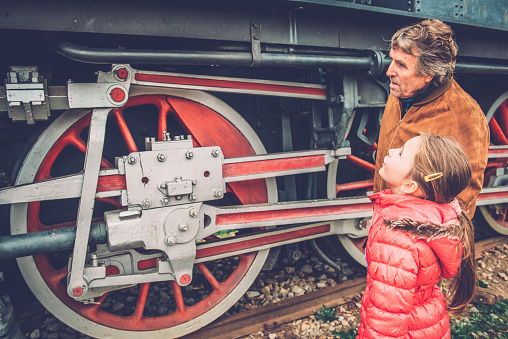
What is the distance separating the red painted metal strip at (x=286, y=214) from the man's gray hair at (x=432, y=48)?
3.63ft

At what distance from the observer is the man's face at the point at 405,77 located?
1.65 metres

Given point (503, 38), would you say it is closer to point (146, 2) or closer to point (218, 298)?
point (146, 2)

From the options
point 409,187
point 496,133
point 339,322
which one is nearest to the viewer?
point 409,187

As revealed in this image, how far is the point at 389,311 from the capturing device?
1241 mm

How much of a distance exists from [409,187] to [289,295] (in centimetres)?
170

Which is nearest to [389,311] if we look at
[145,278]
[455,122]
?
[455,122]

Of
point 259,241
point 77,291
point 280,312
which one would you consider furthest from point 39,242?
point 280,312

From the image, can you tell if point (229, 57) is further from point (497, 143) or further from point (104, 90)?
point (497, 143)

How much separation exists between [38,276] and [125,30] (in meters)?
1.39

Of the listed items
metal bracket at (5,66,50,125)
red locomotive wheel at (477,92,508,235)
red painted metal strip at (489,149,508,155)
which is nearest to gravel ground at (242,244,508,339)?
red locomotive wheel at (477,92,508,235)

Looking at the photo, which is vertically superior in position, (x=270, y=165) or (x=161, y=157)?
(x=161, y=157)

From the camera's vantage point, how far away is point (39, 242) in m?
1.77

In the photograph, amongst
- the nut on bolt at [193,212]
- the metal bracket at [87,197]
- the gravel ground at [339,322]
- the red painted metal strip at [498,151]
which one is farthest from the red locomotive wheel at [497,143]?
the metal bracket at [87,197]

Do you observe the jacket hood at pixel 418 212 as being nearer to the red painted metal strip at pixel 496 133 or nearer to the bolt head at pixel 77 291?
the bolt head at pixel 77 291
